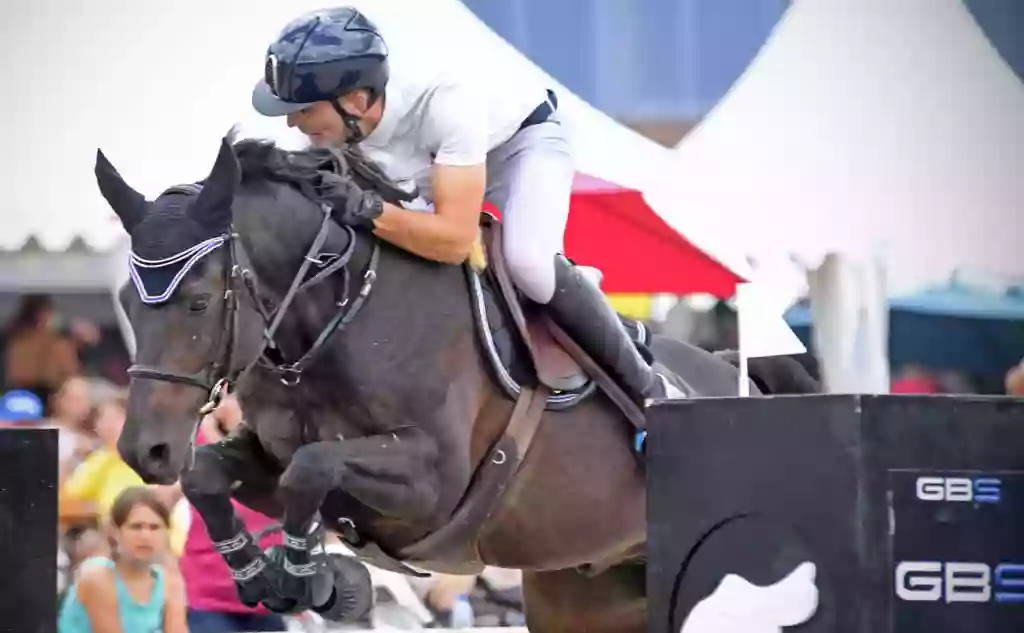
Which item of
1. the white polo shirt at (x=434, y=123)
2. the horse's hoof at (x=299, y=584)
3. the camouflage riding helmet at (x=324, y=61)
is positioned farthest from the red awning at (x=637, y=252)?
the horse's hoof at (x=299, y=584)

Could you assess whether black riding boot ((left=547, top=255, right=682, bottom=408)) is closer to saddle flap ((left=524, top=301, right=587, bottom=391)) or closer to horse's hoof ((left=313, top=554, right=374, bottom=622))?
saddle flap ((left=524, top=301, right=587, bottom=391))

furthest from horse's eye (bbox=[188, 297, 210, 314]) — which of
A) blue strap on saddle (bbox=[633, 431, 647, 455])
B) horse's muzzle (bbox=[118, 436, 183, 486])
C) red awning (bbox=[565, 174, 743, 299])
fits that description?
red awning (bbox=[565, 174, 743, 299])

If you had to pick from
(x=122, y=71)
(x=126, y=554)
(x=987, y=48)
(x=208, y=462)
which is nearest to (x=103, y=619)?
(x=126, y=554)

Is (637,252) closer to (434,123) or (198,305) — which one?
(434,123)

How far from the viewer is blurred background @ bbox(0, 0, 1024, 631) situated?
6.43 meters

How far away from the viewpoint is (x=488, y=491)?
350cm

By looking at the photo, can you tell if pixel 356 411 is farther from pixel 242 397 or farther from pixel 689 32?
pixel 689 32

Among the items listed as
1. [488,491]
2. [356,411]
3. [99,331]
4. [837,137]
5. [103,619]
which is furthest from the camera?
[837,137]

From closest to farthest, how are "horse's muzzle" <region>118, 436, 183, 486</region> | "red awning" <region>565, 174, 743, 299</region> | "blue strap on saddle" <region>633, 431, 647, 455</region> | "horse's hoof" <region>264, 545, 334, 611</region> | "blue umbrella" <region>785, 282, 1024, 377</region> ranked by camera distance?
"horse's muzzle" <region>118, 436, 183, 486</region>
"horse's hoof" <region>264, 545, 334, 611</region>
"blue strap on saddle" <region>633, 431, 647, 455</region>
"red awning" <region>565, 174, 743, 299</region>
"blue umbrella" <region>785, 282, 1024, 377</region>

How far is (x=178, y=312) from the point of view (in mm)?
2973

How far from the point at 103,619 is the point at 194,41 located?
314 cm

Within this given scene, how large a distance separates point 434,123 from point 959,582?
5.20ft

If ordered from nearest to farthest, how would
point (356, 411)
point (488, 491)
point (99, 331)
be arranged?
1. point (356, 411)
2. point (488, 491)
3. point (99, 331)

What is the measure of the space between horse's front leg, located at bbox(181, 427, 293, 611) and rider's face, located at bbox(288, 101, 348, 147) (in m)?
0.78
